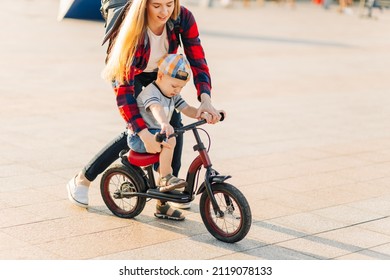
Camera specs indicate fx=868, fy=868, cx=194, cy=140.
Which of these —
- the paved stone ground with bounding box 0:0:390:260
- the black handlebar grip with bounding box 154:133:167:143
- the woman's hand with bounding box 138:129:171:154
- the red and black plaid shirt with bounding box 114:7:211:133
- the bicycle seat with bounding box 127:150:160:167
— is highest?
the red and black plaid shirt with bounding box 114:7:211:133

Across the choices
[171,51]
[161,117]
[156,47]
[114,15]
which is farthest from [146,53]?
[161,117]

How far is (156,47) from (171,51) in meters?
0.12

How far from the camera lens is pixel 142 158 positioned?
5.57m

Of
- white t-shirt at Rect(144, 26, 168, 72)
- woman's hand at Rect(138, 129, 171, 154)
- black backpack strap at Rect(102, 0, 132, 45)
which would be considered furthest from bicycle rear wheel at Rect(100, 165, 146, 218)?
black backpack strap at Rect(102, 0, 132, 45)

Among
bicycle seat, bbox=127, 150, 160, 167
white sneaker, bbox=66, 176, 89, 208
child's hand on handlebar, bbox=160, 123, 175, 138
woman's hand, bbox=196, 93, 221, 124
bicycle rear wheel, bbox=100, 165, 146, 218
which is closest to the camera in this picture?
child's hand on handlebar, bbox=160, 123, 175, 138

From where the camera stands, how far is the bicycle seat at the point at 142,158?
18.2 ft

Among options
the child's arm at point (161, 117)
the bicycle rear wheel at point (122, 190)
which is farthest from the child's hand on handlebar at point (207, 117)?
the bicycle rear wheel at point (122, 190)

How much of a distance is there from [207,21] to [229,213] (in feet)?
58.6

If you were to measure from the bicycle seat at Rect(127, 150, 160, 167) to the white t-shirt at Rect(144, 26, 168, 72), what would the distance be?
557 mm

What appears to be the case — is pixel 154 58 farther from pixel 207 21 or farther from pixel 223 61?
pixel 207 21

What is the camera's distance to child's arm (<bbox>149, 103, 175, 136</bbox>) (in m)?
5.17

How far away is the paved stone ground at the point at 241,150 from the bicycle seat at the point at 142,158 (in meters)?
0.42

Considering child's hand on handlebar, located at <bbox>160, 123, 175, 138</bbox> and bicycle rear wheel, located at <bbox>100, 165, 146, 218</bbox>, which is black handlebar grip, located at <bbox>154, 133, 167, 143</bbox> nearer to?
child's hand on handlebar, located at <bbox>160, 123, 175, 138</bbox>

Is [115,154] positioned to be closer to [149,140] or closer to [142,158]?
[142,158]
